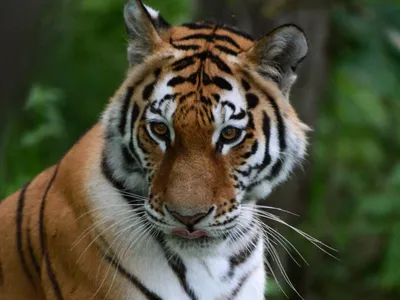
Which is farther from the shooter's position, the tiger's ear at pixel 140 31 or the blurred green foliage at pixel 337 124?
the blurred green foliage at pixel 337 124

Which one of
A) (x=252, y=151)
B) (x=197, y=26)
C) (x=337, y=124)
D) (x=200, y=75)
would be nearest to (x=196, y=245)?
(x=252, y=151)

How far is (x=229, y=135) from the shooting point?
3525 mm

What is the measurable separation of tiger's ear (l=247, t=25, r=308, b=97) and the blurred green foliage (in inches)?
95.1

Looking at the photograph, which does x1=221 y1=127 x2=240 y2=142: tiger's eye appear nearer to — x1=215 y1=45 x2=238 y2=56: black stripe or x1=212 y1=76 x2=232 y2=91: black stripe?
x1=212 y1=76 x2=232 y2=91: black stripe

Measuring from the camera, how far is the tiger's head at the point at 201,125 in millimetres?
3441

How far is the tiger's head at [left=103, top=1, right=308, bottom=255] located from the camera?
344 cm

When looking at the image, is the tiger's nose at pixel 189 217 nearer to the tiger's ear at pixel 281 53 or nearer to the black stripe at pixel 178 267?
the black stripe at pixel 178 267

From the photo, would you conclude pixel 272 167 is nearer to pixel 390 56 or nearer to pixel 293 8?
pixel 293 8

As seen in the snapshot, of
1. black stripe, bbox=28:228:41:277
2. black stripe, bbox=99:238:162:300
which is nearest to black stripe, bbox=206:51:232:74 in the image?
black stripe, bbox=99:238:162:300

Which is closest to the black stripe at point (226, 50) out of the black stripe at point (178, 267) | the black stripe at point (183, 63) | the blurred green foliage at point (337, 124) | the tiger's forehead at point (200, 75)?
the tiger's forehead at point (200, 75)

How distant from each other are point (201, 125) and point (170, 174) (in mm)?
207

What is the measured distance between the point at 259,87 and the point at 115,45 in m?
5.93

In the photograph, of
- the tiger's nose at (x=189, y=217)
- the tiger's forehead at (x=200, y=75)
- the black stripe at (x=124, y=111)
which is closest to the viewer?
the tiger's nose at (x=189, y=217)

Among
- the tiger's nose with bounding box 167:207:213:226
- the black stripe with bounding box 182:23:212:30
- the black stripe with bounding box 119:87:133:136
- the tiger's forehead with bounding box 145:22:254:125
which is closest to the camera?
the tiger's nose with bounding box 167:207:213:226
